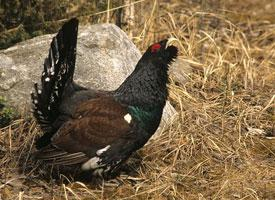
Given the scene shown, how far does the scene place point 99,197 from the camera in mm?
4855

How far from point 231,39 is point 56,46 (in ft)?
12.5

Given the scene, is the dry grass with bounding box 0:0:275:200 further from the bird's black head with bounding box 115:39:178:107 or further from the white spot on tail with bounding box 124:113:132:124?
the bird's black head with bounding box 115:39:178:107

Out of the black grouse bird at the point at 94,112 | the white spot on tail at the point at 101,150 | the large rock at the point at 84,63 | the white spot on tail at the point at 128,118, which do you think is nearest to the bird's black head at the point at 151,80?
the black grouse bird at the point at 94,112

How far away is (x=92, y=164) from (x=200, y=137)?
135 centimetres

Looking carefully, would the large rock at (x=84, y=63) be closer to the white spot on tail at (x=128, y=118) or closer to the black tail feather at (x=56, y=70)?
the black tail feather at (x=56, y=70)

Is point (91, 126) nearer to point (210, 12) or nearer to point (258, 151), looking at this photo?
point (258, 151)

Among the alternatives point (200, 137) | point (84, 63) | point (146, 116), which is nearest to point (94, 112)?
point (146, 116)

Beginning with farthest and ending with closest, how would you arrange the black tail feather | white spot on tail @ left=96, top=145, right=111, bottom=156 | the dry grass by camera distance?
the dry grass → the black tail feather → white spot on tail @ left=96, top=145, right=111, bottom=156

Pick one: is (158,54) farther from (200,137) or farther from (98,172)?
(200,137)

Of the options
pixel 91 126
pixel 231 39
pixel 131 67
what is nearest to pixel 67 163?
pixel 91 126

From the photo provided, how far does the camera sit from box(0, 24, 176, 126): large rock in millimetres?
5781

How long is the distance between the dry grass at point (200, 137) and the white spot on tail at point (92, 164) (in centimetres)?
20

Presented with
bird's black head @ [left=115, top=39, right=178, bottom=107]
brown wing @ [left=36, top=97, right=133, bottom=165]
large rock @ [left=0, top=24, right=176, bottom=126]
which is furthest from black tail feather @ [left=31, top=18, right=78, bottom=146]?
large rock @ [left=0, top=24, right=176, bottom=126]

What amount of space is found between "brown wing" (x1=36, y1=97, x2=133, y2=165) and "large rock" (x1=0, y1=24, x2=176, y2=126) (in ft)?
3.41
